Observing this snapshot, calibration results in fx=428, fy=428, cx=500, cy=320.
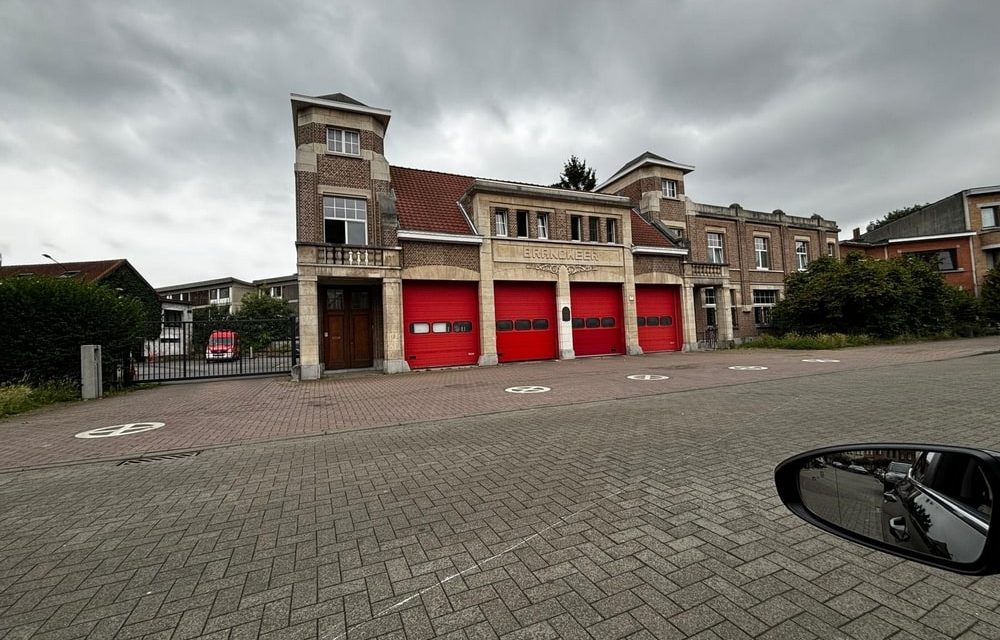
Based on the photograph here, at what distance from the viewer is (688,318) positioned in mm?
24062

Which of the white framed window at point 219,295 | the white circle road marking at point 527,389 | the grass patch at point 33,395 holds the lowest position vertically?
the white circle road marking at point 527,389

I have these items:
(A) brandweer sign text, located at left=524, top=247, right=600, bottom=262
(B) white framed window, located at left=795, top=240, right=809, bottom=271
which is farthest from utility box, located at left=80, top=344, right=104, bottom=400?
(B) white framed window, located at left=795, top=240, right=809, bottom=271

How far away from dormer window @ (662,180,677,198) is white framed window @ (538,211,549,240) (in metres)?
10.5

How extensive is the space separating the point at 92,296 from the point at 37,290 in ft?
4.00

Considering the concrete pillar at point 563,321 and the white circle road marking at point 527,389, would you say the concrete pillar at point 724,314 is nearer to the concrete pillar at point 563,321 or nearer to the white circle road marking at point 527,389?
the concrete pillar at point 563,321

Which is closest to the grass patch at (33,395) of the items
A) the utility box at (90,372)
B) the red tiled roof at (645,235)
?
the utility box at (90,372)

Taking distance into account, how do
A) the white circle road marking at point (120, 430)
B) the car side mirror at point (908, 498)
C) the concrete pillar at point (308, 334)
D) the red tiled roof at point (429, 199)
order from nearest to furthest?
1. the car side mirror at point (908, 498)
2. the white circle road marking at point (120, 430)
3. the concrete pillar at point (308, 334)
4. the red tiled roof at point (429, 199)

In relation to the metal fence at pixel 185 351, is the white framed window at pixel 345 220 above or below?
above

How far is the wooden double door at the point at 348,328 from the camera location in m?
18.1

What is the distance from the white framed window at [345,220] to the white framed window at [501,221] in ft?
19.4

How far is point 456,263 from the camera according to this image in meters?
18.6

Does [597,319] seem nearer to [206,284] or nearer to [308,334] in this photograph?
[308,334]

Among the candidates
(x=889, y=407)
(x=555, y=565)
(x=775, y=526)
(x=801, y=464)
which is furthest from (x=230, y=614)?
(x=889, y=407)

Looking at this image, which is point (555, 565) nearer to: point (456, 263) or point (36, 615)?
point (36, 615)
